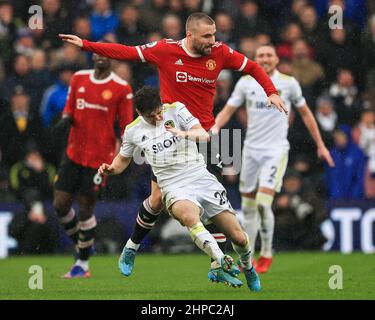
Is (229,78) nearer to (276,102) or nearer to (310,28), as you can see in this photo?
(310,28)

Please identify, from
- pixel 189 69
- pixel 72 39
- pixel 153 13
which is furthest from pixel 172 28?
pixel 72 39

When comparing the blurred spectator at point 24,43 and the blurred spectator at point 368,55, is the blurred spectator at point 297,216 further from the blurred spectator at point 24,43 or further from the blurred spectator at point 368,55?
the blurred spectator at point 24,43

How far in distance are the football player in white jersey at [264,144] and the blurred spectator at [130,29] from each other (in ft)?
14.1

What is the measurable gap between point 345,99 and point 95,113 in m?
6.43

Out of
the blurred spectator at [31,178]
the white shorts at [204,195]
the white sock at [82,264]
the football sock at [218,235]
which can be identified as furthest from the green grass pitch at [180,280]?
the blurred spectator at [31,178]

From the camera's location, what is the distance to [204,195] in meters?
10.1

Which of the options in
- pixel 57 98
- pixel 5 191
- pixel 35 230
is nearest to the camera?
pixel 57 98

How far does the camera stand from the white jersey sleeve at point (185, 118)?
10.0 meters

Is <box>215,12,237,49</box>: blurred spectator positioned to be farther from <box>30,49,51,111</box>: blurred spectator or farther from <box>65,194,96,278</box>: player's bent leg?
<box>65,194,96,278</box>: player's bent leg

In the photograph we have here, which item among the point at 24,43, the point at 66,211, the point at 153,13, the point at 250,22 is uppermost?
the point at 153,13

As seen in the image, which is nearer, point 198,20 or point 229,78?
point 198,20

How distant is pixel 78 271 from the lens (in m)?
12.8

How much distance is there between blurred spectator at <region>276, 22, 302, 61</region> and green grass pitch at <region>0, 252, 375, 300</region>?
3.75 metres

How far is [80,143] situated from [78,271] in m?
1.58
